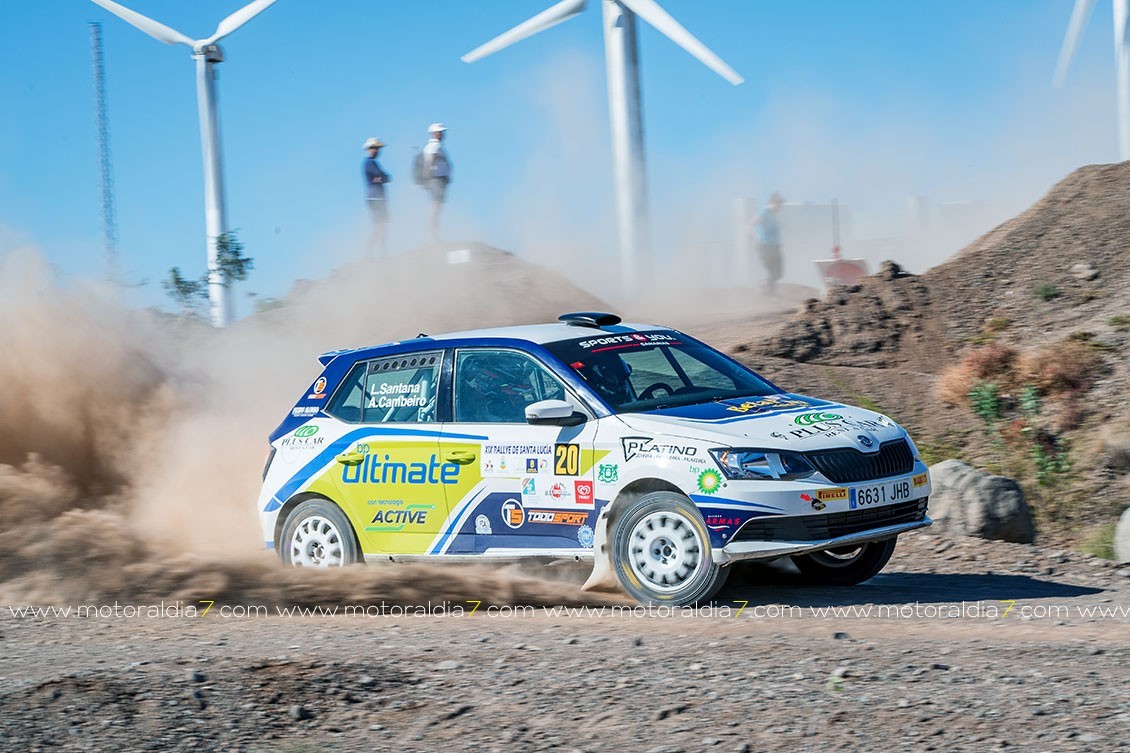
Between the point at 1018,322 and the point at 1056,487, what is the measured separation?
5.14 meters

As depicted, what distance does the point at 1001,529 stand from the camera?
417 inches

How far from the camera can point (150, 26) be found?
96.9ft

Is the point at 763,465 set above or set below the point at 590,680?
above

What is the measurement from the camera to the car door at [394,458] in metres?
8.79

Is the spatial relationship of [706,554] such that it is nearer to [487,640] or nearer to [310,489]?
[487,640]

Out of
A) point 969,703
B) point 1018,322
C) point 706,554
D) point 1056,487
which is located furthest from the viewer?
point 1018,322

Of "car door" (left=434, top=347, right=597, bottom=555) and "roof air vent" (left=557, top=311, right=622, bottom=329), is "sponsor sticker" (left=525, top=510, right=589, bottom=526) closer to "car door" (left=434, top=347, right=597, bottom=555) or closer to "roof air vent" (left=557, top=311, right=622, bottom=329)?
"car door" (left=434, top=347, right=597, bottom=555)

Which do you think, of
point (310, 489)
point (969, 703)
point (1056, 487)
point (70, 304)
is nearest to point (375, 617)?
point (310, 489)

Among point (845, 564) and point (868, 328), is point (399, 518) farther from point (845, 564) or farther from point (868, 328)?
point (868, 328)

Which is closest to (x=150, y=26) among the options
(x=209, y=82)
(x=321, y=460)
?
(x=209, y=82)

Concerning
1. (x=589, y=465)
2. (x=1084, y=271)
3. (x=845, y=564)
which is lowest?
(x=845, y=564)

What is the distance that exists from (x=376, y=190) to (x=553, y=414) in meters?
15.0

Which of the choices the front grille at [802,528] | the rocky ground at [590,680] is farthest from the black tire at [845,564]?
the front grille at [802,528]

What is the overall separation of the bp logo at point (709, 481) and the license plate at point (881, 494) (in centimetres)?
77
